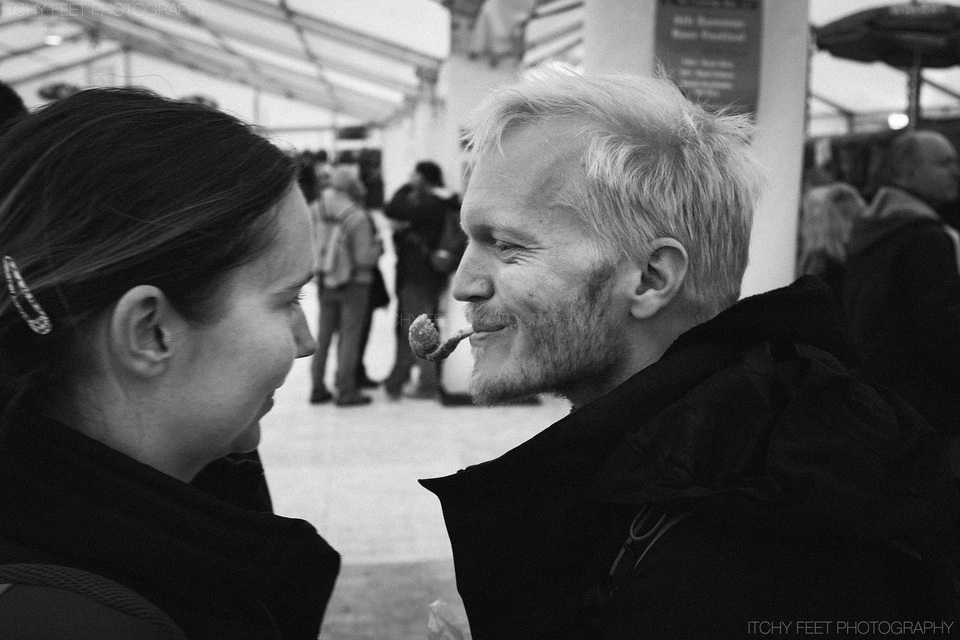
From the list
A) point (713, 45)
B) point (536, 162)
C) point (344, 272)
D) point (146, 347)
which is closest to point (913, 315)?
point (713, 45)

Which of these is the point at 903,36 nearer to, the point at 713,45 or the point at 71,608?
the point at 713,45

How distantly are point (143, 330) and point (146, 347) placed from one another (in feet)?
0.07

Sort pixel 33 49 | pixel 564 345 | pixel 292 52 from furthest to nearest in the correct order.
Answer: pixel 33 49, pixel 292 52, pixel 564 345

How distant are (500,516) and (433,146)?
35.5 feet

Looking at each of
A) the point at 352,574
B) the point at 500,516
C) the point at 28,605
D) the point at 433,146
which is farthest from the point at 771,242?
the point at 433,146

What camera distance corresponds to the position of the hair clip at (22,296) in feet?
3.18

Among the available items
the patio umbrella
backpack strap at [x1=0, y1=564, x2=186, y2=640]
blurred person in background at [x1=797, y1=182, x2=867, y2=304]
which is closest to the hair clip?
backpack strap at [x1=0, y1=564, x2=186, y2=640]

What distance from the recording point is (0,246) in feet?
3.23

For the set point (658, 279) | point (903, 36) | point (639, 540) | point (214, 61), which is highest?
point (214, 61)

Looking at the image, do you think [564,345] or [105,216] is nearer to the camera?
[105,216]

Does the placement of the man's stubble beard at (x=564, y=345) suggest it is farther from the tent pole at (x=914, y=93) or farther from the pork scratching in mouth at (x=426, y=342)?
the tent pole at (x=914, y=93)

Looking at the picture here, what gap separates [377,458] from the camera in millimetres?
5816

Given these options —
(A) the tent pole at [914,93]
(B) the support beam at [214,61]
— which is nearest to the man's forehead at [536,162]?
(A) the tent pole at [914,93]

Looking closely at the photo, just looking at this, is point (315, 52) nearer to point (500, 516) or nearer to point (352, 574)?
point (352, 574)
